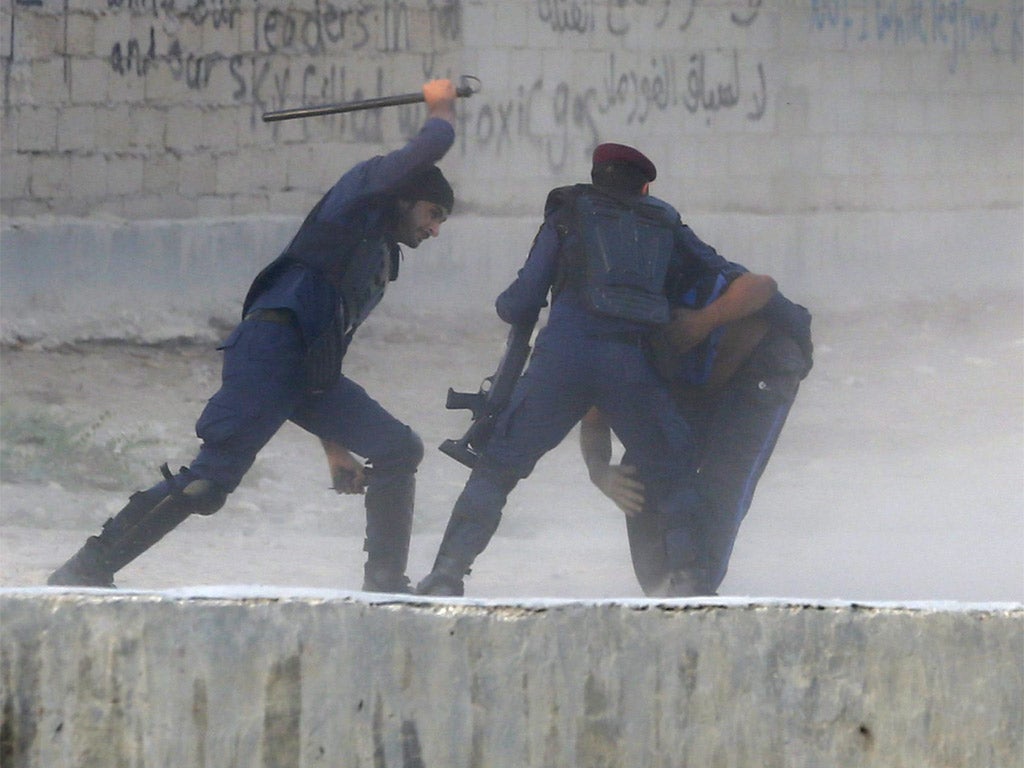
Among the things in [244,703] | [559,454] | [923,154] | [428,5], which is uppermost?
[428,5]

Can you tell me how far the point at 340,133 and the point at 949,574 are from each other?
171 cm

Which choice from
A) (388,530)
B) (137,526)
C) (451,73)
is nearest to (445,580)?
(388,530)

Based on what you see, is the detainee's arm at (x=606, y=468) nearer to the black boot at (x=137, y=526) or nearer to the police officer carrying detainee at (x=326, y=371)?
the police officer carrying detainee at (x=326, y=371)

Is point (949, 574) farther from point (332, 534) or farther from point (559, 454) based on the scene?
point (332, 534)

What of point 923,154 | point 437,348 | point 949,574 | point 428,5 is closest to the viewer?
point 949,574

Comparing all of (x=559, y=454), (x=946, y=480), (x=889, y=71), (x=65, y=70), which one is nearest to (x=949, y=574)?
(x=946, y=480)

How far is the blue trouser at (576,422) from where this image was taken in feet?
11.6

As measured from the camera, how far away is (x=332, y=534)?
3.78 metres

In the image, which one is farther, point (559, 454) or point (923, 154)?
point (923, 154)

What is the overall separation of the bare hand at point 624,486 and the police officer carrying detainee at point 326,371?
39 cm

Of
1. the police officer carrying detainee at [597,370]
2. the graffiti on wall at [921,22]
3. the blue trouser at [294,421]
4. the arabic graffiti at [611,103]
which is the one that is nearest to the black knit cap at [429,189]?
the police officer carrying detainee at [597,370]

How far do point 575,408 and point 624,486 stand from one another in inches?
7.7

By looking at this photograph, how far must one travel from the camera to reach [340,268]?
3611 millimetres

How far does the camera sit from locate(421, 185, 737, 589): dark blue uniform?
3545mm
